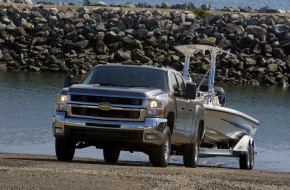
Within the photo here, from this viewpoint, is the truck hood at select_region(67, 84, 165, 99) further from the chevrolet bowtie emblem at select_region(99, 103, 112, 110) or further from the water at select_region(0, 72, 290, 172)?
the water at select_region(0, 72, 290, 172)

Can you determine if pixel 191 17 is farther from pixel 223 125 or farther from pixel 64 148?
pixel 64 148

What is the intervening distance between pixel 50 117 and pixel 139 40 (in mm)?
22766

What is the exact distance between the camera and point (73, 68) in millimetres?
56719

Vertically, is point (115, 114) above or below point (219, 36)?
above

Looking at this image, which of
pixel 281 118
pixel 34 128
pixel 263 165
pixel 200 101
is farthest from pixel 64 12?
pixel 200 101

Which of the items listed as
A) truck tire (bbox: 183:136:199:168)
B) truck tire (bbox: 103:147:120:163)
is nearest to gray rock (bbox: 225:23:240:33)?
truck tire (bbox: 103:147:120:163)

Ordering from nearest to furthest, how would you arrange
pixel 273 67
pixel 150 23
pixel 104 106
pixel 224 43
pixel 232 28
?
pixel 104 106
pixel 273 67
pixel 224 43
pixel 232 28
pixel 150 23

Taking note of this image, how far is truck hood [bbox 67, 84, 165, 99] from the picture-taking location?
18969 millimetres

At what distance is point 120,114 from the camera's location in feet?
62.1

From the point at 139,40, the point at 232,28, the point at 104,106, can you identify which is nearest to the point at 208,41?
the point at 232,28

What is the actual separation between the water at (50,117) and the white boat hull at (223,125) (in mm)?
2269

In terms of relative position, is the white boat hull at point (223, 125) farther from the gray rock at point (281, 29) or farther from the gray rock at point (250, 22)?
the gray rock at point (250, 22)

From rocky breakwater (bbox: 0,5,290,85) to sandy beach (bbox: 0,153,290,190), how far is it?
37.5 metres

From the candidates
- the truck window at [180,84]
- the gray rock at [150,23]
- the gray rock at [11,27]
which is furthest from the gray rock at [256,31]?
the truck window at [180,84]
